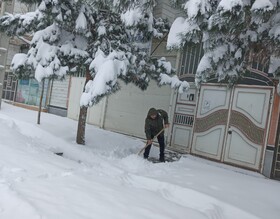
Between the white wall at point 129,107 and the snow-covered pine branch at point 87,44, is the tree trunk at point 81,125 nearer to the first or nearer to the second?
the snow-covered pine branch at point 87,44

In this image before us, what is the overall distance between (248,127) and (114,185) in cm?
508

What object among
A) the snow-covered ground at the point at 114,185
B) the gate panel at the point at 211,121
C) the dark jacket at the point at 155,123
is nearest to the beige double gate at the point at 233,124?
the gate panel at the point at 211,121

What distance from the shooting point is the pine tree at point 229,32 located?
3490mm

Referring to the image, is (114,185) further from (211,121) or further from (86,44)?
(211,121)

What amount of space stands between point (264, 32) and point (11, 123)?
24.0 feet

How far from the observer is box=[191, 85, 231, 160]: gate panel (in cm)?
945

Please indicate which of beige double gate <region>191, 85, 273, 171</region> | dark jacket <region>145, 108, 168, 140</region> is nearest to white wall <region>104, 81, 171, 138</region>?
beige double gate <region>191, 85, 273, 171</region>

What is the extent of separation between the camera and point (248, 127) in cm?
884

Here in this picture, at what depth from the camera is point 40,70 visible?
7984mm

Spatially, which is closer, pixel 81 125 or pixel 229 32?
pixel 229 32

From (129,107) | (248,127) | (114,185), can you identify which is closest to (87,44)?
(129,107)

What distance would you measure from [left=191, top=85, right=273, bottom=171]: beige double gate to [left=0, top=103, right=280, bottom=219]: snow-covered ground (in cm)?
42

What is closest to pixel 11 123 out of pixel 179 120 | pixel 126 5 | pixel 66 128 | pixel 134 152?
pixel 66 128

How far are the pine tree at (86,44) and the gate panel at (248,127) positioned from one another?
1697mm
